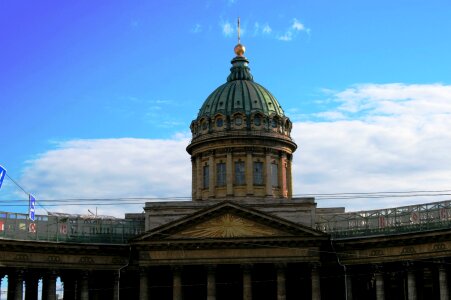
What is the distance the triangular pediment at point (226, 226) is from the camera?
75.4 m

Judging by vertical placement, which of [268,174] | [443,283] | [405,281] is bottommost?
[443,283]

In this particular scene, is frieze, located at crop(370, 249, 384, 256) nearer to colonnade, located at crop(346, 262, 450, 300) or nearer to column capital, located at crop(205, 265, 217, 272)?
colonnade, located at crop(346, 262, 450, 300)

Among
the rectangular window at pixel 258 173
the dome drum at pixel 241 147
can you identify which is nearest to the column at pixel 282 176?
the dome drum at pixel 241 147

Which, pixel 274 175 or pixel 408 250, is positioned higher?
pixel 274 175

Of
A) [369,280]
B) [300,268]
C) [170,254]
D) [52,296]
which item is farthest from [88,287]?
[369,280]

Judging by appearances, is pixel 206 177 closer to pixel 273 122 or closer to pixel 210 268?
pixel 273 122

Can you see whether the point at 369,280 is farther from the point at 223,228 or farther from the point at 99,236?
the point at 99,236

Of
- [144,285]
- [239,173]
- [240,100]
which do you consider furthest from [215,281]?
[240,100]

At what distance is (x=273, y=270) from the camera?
3182 inches

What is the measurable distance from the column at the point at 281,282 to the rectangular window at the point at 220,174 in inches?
740

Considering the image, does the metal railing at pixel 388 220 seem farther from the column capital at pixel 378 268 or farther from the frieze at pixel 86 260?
the frieze at pixel 86 260

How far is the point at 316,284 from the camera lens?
7525 centimetres

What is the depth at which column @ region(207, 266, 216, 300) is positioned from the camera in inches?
2968

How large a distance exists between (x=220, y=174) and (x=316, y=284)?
2224cm
